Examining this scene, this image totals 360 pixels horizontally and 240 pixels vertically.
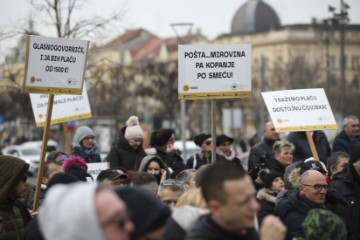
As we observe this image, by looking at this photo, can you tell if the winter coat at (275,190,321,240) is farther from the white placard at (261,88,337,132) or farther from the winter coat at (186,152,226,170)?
the winter coat at (186,152,226,170)

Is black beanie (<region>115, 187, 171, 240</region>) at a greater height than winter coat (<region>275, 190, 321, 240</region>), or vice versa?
black beanie (<region>115, 187, 171, 240</region>)

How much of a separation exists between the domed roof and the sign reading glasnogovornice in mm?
117427

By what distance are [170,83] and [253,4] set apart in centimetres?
7364

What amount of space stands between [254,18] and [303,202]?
124 m

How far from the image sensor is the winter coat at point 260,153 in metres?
14.3

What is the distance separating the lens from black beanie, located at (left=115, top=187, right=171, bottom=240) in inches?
208

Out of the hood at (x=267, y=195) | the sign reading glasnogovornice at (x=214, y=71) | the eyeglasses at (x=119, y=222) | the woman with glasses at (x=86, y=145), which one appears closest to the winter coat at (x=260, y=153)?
the sign reading glasnogovornice at (x=214, y=71)

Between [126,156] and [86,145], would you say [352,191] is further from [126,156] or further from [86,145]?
[86,145]

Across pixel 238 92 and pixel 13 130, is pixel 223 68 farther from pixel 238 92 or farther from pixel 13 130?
pixel 13 130

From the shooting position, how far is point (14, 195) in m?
8.56

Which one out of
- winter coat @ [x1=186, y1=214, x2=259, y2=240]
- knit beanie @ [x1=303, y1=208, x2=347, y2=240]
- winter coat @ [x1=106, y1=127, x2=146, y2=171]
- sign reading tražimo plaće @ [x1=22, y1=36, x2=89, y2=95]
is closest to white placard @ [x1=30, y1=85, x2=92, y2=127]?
winter coat @ [x1=106, y1=127, x2=146, y2=171]

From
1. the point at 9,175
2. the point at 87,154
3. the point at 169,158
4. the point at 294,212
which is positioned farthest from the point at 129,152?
the point at 9,175

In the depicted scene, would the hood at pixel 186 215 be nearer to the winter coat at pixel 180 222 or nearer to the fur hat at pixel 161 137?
the winter coat at pixel 180 222

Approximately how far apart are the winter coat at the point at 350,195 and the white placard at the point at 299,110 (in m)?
2.84
